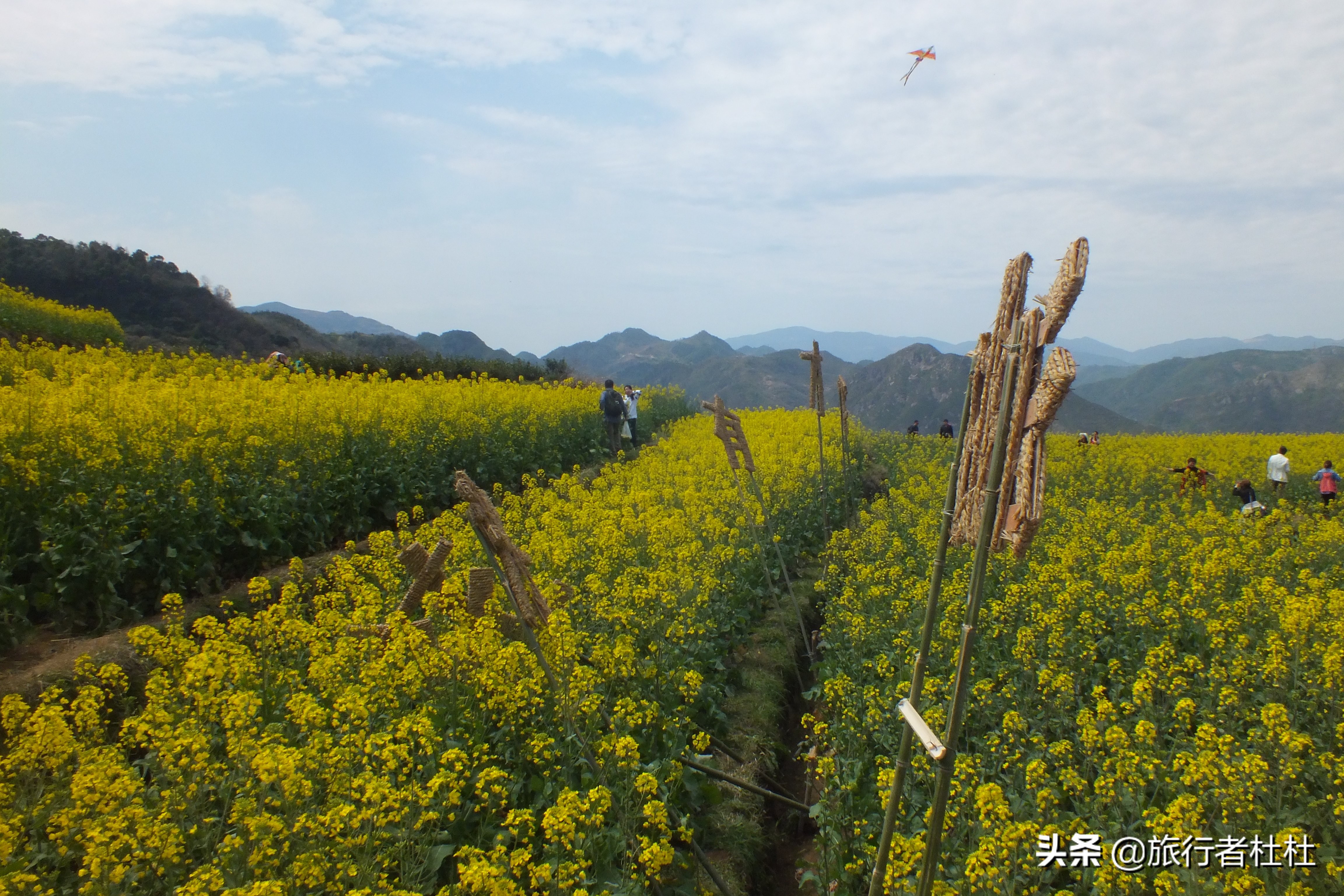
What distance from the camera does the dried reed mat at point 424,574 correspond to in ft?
15.7

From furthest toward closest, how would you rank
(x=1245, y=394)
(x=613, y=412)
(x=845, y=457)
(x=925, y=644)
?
(x=1245, y=394) < (x=613, y=412) < (x=845, y=457) < (x=925, y=644)

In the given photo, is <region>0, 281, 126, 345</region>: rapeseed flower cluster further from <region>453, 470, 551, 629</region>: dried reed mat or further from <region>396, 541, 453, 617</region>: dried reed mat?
<region>453, 470, 551, 629</region>: dried reed mat

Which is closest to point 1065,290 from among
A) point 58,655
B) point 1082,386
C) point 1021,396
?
point 1021,396

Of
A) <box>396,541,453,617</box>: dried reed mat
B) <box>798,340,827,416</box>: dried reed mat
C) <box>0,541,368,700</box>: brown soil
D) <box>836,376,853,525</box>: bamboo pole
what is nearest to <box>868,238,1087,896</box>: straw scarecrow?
<box>396,541,453,617</box>: dried reed mat

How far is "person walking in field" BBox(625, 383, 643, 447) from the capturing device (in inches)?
821

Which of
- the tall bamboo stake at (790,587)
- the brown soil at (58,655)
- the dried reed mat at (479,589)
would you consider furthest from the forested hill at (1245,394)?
the brown soil at (58,655)

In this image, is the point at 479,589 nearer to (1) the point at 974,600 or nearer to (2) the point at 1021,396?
(1) the point at 974,600

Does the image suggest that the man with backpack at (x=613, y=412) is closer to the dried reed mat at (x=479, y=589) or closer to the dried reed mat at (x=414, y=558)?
the dried reed mat at (x=414, y=558)

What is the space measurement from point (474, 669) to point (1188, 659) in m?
4.67

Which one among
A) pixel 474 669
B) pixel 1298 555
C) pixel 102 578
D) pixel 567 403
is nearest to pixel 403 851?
pixel 474 669

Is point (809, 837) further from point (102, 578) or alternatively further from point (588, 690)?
point (102, 578)

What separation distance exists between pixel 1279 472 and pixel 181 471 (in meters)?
20.6

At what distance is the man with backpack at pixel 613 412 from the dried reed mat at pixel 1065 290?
1600cm

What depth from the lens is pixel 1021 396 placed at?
2600mm
